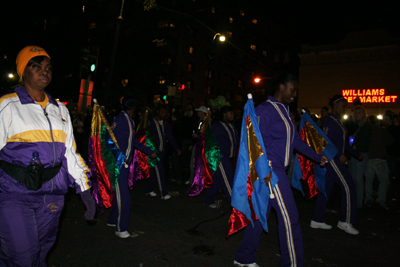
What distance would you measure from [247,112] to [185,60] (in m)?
35.1

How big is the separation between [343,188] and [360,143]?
2.36 meters

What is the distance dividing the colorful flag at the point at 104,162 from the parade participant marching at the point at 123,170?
0.11 m

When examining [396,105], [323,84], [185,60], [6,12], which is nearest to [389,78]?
[396,105]

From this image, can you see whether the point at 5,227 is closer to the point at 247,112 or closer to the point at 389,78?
the point at 247,112

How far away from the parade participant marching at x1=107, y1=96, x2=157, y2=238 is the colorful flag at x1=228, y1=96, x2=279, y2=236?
1.70m

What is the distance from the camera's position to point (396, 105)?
24.4 metres

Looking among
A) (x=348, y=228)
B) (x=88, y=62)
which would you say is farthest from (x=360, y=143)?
(x=88, y=62)

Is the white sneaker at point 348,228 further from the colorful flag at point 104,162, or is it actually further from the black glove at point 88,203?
the black glove at point 88,203

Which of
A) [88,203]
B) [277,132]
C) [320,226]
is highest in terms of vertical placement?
[277,132]

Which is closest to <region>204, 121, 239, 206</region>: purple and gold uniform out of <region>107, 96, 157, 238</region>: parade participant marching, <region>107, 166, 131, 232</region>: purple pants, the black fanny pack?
<region>107, 96, 157, 238</region>: parade participant marching

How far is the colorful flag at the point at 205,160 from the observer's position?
5844 mm

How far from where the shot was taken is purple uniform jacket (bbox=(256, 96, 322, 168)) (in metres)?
3.09

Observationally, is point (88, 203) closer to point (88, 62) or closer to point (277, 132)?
point (277, 132)

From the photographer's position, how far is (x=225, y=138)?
5.85m
